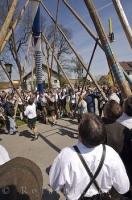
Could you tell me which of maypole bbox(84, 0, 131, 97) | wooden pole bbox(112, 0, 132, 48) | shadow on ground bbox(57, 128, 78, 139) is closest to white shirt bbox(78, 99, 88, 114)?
shadow on ground bbox(57, 128, 78, 139)

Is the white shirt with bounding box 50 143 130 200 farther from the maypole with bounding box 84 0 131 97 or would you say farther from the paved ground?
the maypole with bounding box 84 0 131 97

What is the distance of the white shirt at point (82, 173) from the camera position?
10.9 feet

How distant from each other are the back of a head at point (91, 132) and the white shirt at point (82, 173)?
7cm

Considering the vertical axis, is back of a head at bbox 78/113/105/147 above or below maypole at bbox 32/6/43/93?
below

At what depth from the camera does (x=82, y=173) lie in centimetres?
332

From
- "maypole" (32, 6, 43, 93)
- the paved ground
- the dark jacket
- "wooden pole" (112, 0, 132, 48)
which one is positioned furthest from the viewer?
"maypole" (32, 6, 43, 93)

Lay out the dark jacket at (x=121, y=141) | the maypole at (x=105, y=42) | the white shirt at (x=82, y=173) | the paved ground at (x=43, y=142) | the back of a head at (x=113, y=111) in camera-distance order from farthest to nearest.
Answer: the paved ground at (x=43, y=142)
the maypole at (x=105, y=42)
the back of a head at (x=113, y=111)
the dark jacket at (x=121, y=141)
the white shirt at (x=82, y=173)

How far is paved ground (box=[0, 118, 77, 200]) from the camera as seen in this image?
9759mm

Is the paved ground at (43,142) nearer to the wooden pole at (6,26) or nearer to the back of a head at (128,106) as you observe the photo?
the back of a head at (128,106)

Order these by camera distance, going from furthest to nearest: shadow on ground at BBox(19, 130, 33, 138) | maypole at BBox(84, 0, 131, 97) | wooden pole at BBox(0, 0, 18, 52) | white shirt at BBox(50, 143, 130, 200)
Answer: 1. shadow on ground at BBox(19, 130, 33, 138)
2. wooden pole at BBox(0, 0, 18, 52)
3. maypole at BBox(84, 0, 131, 97)
4. white shirt at BBox(50, 143, 130, 200)

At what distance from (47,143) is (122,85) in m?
4.21

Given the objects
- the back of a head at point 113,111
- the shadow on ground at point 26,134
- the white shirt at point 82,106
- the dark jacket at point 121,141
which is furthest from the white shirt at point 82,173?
the white shirt at point 82,106

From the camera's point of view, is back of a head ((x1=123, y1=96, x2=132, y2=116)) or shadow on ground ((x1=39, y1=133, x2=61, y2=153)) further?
shadow on ground ((x1=39, y1=133, x2=61, y2=153))

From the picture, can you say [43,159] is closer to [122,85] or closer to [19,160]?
[122,85]
